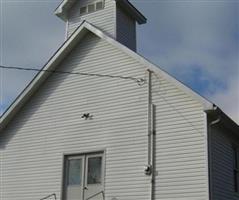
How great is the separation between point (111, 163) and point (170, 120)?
2630mm

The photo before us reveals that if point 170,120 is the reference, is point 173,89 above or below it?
above

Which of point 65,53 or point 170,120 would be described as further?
point 65,53

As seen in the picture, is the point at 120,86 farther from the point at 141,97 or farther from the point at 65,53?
the point at 65,53

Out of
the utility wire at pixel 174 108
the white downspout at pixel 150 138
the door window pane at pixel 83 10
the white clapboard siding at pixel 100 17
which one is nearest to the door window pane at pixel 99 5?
the white clapboard siding at pixel 100 17

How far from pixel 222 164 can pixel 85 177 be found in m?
4.94

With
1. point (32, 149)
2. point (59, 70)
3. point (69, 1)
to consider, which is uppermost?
point (69, 1)

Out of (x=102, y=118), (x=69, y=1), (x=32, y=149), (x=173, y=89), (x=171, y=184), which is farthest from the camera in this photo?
(x=69, y=1)

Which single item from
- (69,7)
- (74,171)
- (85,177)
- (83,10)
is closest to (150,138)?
(85,177)

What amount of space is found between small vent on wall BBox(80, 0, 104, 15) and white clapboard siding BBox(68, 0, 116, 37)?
0.51ft

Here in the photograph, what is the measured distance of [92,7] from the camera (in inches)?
842

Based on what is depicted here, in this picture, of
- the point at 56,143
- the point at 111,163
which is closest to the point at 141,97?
the point at 111,163

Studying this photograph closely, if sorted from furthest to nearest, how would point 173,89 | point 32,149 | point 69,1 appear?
point 69,1
point 32,149
point 173,89

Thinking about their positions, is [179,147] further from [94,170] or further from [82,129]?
[82,129]

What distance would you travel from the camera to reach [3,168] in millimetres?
19719
